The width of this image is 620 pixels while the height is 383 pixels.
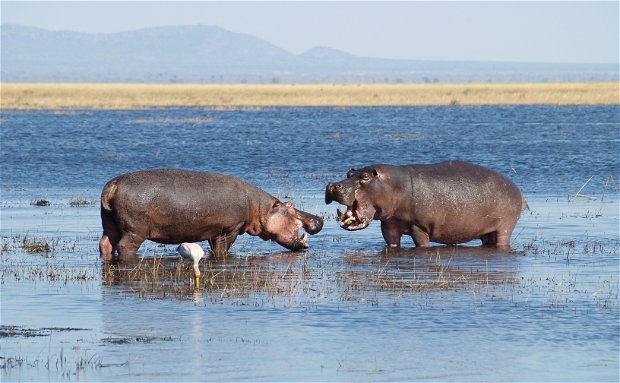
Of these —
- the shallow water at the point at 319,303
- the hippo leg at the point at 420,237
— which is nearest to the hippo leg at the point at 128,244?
the shallow water at the point at 319,303

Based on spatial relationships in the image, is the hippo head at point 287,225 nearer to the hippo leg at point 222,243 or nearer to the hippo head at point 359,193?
the hippo leg at point 222,243

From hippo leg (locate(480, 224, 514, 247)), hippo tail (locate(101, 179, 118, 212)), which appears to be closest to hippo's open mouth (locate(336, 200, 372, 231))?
hippo leg (locate(480, 224, 514, 247))

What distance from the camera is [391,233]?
47.6ft

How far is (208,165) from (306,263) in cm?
1476

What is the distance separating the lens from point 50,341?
938 cm

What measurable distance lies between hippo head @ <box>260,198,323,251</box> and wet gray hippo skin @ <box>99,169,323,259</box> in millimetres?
12

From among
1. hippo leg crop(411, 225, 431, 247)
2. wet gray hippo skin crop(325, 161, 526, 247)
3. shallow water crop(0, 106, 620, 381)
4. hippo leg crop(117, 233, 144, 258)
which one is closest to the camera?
shallow water crop(0, 106, 620, 381)

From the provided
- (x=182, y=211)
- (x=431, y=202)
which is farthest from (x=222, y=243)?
(x=431, y=202)

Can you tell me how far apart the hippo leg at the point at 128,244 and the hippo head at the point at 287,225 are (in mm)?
1602

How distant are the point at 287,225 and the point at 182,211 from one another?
4.75ft

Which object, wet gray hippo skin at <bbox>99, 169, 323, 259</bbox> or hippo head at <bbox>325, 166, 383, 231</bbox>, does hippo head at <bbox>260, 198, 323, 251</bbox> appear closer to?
wet gray hippo skin at <bbox>99, 169, 323, 259</bbox>

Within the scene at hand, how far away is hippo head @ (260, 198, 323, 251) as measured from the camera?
14453 millimetres

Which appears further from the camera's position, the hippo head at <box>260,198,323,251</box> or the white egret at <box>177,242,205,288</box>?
the hippo head at <box>260,198,323,251</box>

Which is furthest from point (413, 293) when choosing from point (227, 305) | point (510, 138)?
point (510, 138)
